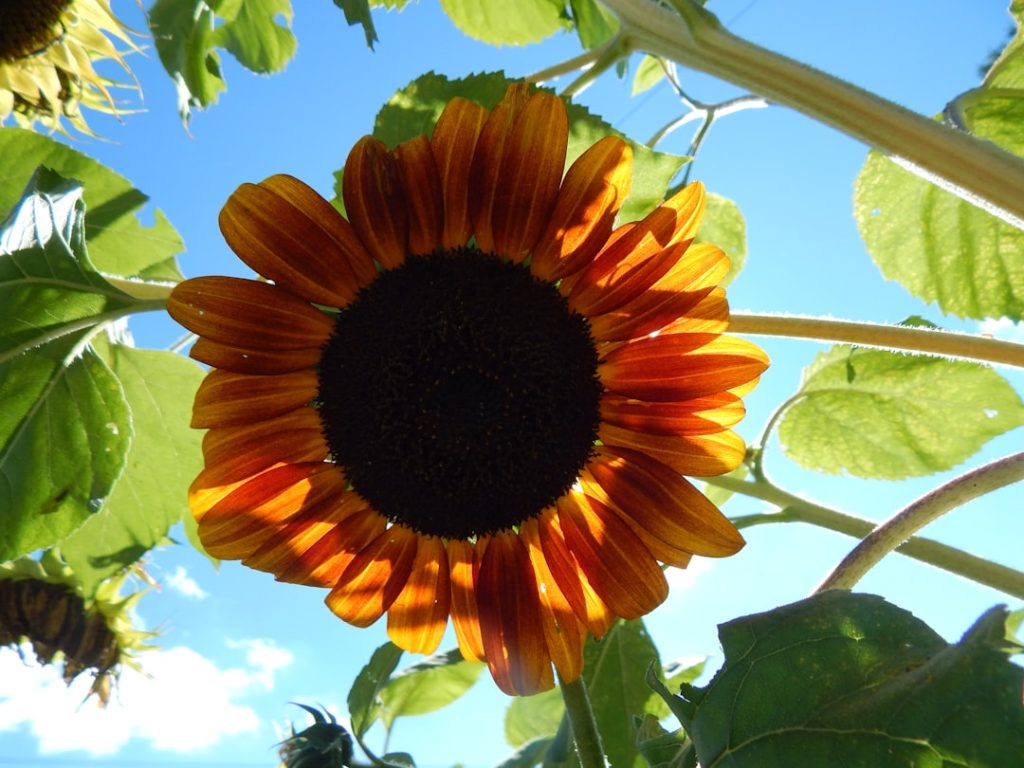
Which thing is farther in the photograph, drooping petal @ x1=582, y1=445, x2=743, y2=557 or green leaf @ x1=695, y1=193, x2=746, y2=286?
green leaf @ x1=695, y1=193, x2=746, y2=286

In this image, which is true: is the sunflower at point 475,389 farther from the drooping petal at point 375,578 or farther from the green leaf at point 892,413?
the green leaf at point 892,413

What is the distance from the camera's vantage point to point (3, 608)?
1.82 metres

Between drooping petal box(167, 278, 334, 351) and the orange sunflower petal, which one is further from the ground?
drooping petal box(167, 278, 334, 351)

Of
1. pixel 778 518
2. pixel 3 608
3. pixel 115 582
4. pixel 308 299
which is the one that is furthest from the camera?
pixel 115 582

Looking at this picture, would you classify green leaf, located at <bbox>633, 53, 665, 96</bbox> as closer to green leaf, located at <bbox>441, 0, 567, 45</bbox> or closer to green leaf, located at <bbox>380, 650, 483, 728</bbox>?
green leaf, located at <bbox>441, 0, 567, 45</bbox>

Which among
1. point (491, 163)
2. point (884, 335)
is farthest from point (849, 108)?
point (491, 163)

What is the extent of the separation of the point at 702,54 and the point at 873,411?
0.65 m

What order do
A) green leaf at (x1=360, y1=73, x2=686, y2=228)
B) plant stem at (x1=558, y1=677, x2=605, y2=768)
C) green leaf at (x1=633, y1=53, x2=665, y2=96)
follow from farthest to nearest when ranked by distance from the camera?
green leaf at (x1=633, y1=53, x2=665, y2=96) → green leaf at (x1=360, y1=73, x2=686, y2=228) → plant stem at (x1=558, y1=677, x2=605, y2=768)

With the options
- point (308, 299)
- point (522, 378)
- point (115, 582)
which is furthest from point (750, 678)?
point (115, 582)

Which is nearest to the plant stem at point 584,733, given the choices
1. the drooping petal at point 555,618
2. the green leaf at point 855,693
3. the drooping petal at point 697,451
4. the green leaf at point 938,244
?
the drooping petal at point 555,618

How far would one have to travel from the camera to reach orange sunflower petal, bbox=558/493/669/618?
38.2 inches

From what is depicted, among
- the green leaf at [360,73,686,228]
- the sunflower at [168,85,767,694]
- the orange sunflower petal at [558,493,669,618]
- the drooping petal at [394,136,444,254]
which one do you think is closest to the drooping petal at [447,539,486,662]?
the sunflower at [168,85,767,694]

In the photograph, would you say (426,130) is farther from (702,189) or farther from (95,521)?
(95,521)

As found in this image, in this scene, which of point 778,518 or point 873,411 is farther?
point 873,411
